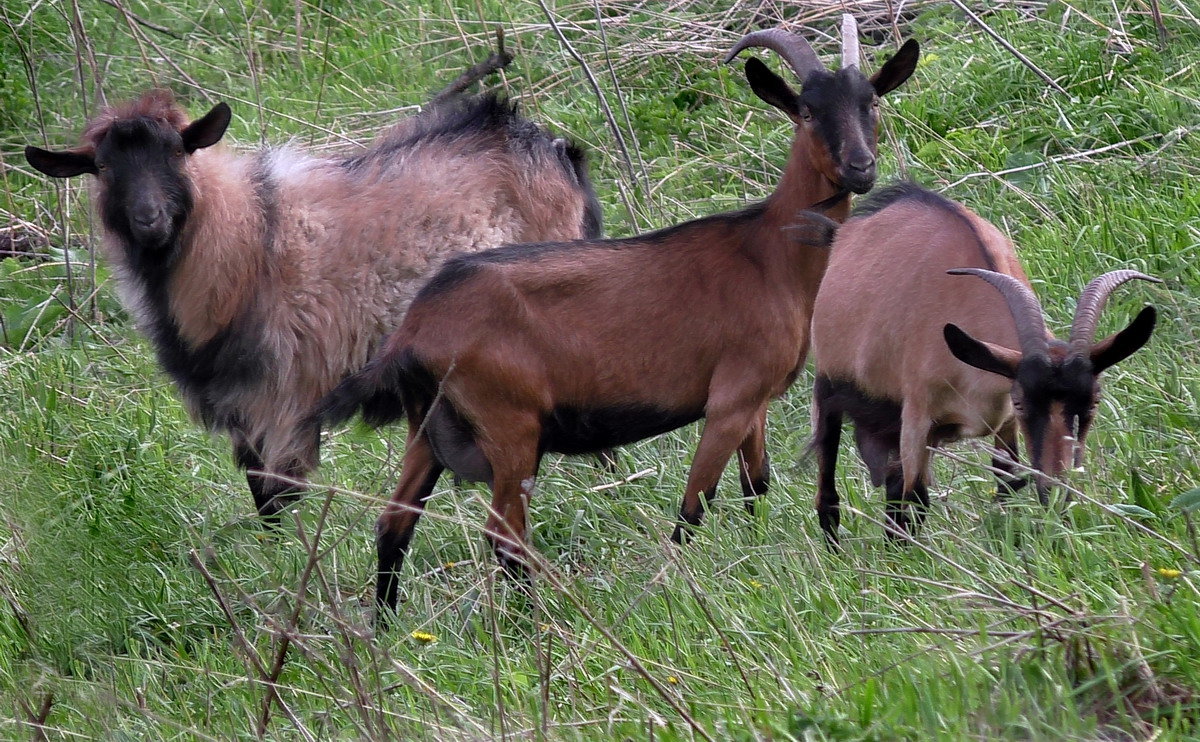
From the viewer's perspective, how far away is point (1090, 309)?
4223 millimetres

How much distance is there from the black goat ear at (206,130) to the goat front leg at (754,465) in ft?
7.81

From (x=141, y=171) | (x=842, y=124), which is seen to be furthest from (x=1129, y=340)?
(x=141, y=171)

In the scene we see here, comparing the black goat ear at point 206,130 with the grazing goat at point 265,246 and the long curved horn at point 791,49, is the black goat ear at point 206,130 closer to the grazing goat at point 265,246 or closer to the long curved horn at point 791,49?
the grazing goat at point 265,246

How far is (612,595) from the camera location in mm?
4238

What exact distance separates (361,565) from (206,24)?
6688mm

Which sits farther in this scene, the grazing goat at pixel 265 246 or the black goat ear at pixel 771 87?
the grazing goat at pixel 265 246

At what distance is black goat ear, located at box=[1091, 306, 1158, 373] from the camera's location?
4.05 m

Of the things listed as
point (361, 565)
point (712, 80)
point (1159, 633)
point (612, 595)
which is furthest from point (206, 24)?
point (1159, 633)

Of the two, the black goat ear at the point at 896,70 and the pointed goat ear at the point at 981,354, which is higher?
the black goat ear at the point at 896,70

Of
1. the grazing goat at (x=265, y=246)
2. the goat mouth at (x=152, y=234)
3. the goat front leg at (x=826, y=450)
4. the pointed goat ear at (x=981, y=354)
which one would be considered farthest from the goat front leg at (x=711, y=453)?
the goat mouth at (x=152, y=234)

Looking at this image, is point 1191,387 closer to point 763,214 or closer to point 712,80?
point 763,214

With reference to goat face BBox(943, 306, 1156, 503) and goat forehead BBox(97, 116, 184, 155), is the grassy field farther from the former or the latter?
goat forehead BBox(97, 116, 184, 155)

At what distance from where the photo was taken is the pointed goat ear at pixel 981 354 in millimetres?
4230

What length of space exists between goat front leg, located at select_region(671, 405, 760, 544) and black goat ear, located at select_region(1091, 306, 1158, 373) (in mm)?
1122
